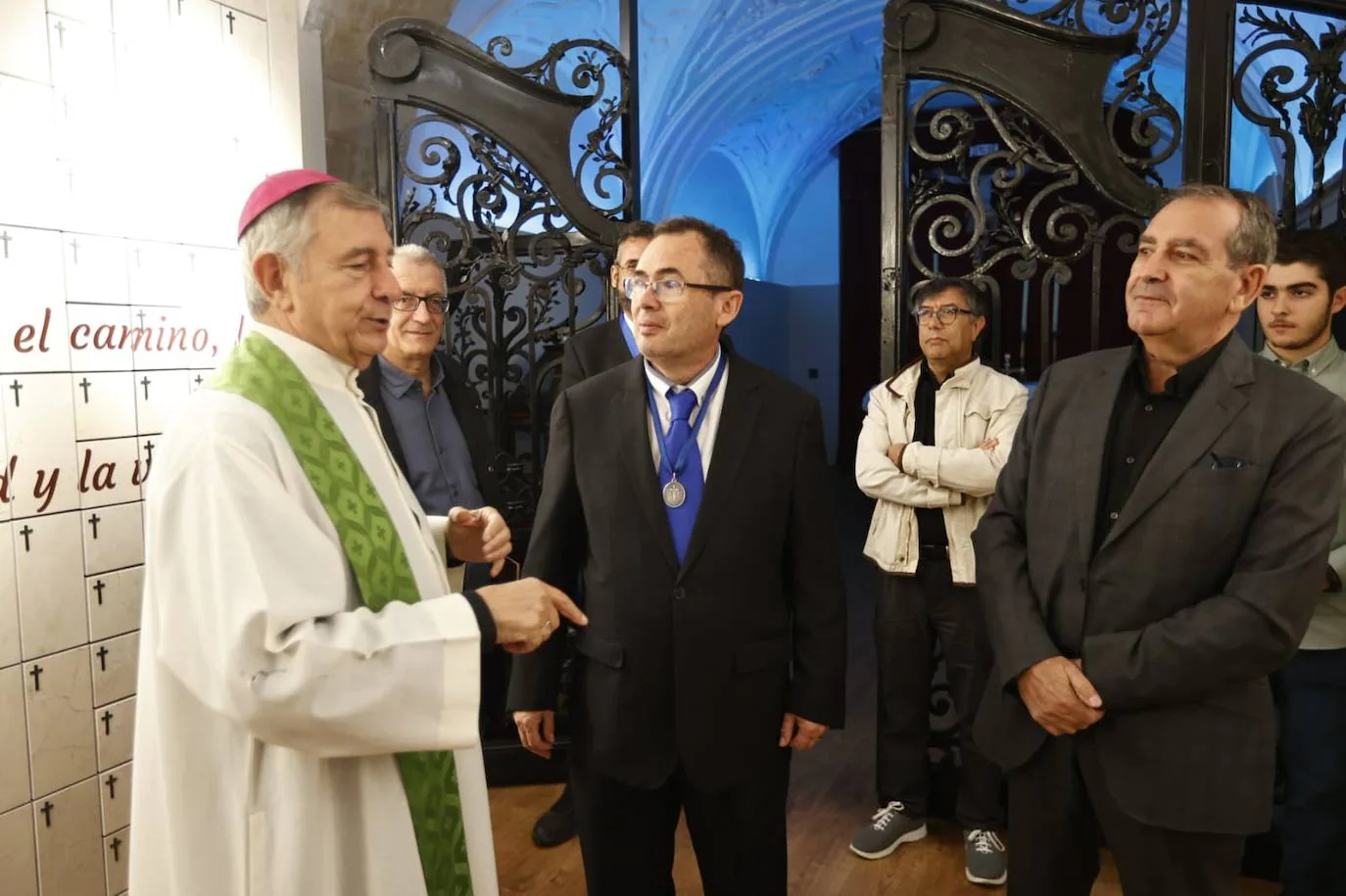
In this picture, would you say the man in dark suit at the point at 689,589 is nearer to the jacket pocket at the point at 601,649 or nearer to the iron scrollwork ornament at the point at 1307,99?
the jacket pocket at the point at 601,649

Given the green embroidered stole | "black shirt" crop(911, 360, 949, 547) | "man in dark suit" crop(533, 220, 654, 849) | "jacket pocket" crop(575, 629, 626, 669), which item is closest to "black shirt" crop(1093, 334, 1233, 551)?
"jacket pocket" crop(575, 629, 626, 669)

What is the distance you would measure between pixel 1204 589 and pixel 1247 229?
2.45ft

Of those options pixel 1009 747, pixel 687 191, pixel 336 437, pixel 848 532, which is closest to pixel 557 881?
pixel 1009 747

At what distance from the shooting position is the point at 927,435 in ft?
10.6

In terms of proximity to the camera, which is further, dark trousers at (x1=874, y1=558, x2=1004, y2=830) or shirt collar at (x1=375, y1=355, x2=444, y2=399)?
dark trousers at (x1=874, y1=558, x2=1004, y2=830)

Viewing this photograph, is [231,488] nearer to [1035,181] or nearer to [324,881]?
[324,881]

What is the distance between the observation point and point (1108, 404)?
6.63 ft

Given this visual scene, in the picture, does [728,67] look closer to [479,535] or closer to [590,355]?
[590,355]

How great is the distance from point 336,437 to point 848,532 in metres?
8.00

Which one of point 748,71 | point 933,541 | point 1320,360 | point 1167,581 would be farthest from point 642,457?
point 748,71

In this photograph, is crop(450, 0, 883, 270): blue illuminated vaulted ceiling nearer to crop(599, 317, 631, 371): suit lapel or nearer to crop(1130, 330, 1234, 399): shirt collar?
crop(599, 317, 631, 371): suit lapel

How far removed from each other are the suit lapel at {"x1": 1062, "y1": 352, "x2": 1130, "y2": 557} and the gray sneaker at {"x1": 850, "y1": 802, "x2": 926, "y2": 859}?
1.65 m

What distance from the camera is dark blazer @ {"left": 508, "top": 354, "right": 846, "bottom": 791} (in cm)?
202

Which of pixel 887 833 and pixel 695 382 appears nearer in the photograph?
pixel 695 382
